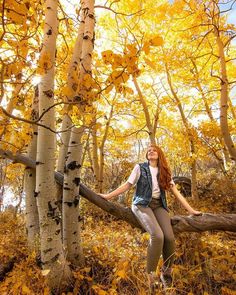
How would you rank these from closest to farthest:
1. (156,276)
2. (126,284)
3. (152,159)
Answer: (156,276) < (126,284) < (152,159)

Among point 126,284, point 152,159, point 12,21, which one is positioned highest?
point 12,21

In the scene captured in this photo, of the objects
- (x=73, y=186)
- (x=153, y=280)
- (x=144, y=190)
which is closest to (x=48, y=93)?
(x=73, y=186)

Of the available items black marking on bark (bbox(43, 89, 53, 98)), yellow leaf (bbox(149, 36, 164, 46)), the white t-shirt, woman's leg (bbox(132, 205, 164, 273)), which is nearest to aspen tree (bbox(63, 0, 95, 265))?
black marking on bark (bbox(43, 89, 53, 98))

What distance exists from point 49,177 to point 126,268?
1.35 meters

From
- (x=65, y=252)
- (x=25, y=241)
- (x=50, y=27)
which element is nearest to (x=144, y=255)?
(x=65, y=252)

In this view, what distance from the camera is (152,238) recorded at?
3.16 meters

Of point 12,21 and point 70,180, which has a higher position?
point 12,21

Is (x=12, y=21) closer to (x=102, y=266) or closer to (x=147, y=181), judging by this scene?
(x=147, y=181)

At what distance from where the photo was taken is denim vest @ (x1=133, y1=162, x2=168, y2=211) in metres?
3.53

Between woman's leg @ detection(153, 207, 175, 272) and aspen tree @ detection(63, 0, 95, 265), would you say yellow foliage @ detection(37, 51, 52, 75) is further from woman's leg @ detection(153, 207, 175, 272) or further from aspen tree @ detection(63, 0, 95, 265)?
woman's leg @ detection(153, 207, 175, 272)

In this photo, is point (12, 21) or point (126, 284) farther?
point (126, 284)

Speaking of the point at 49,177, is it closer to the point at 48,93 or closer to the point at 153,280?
the point at 48,93

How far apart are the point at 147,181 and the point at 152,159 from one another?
1.34ft

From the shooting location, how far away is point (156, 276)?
293 cm
